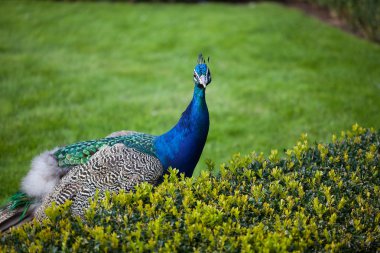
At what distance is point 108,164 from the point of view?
11.3 feet

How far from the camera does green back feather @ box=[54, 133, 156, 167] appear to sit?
362 centimetres

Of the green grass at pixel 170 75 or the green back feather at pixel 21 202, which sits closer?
the green back feather at pixel 21 202

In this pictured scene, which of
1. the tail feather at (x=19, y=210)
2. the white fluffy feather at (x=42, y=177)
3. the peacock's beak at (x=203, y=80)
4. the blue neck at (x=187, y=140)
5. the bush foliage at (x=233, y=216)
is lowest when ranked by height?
the tail feather at (x=19, y=210)

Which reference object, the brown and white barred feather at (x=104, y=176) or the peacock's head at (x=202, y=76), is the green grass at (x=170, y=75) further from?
the peacock's head at (x=202, y=76)

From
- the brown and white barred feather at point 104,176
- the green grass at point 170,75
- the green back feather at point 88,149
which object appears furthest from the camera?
the green grass at point 170,75

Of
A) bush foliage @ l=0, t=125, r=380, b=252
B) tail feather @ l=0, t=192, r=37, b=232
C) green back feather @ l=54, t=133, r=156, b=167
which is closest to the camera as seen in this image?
bush foliage @ l=0, t=125, r=380, b=252

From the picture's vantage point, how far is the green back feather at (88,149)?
11.9 ft

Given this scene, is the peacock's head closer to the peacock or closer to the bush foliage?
the peacock

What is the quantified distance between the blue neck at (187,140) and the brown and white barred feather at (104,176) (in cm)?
12

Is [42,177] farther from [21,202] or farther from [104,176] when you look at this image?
[104,176]

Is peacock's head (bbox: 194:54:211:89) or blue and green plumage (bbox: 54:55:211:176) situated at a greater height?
peacock's head (bbox: 194:54:211:89)

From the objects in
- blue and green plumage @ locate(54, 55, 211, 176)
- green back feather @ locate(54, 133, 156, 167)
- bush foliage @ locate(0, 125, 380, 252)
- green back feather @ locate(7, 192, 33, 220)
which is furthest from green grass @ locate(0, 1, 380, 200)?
bush foliage @ locate(0, 125, 380, 252)

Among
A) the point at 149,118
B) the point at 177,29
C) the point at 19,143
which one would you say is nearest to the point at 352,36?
the point at 177,29

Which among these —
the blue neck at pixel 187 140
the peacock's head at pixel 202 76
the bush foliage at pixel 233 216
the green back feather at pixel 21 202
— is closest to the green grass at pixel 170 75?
the green back feather at pixel 21 202
